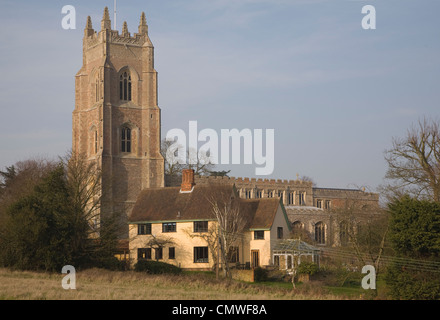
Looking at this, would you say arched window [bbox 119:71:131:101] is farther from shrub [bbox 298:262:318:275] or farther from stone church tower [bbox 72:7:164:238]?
shrub [bbox 298:262:318:275]

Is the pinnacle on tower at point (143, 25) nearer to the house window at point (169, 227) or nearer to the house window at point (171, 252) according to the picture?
the house window at point (169, 227)

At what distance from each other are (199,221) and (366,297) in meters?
20.7

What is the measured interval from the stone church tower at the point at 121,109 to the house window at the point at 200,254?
20.1 meters

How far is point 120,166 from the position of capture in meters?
68.2

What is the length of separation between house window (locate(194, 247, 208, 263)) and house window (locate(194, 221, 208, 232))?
1246mm

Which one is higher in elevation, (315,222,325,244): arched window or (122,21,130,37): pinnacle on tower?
(122,21,130,37): pinnacle on tower

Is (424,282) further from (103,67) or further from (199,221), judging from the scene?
(103,67)

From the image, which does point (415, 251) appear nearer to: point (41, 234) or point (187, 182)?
point (41, 234)

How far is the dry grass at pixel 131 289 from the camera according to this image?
82.2ft

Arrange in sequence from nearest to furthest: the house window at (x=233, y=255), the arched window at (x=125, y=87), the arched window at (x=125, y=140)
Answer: the house window at (x=233, y=255), the arched window at (x=125, y=140), the arched window at (x=125, y=87)

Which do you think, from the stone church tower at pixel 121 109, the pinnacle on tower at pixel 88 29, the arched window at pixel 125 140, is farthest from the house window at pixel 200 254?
the pinnacle on tower at pixel 88 29

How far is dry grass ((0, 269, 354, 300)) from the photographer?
25.0 m

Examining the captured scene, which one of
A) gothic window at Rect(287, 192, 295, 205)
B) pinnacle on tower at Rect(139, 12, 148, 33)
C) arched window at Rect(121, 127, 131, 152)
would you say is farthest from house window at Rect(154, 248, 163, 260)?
gothic window at Rect(287, 192, 295, 205)

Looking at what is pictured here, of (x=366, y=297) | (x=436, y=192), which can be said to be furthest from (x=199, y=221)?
(x=366, y=297)
